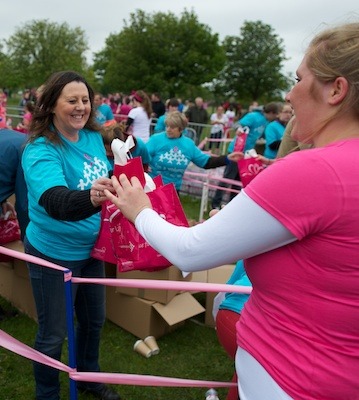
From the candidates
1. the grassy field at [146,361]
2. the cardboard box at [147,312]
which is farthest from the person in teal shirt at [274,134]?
the cardboard box at [147,312]

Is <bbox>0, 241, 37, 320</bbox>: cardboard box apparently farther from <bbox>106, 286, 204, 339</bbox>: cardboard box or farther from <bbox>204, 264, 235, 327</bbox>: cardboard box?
<bbox>204, 264, 235, 327</bbox>: cardboard box

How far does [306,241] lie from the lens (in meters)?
1.09

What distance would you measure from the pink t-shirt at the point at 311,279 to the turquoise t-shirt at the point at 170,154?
4.28 metres

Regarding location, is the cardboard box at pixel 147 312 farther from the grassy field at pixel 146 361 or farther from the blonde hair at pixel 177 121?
the blonde hair at pixel 177 121

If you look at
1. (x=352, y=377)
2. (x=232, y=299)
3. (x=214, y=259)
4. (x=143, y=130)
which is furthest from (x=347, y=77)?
(x=143, y=130)

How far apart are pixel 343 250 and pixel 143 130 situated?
7.90 m

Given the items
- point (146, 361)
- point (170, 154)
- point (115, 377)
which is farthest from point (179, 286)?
point (170, 154)

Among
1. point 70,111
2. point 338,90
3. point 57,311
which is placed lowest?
point 57,311

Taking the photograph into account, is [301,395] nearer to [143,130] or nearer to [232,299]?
[232,299]

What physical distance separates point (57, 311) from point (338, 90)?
5.98 ft

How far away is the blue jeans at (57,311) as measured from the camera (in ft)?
7.77

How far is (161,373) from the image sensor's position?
3500mm

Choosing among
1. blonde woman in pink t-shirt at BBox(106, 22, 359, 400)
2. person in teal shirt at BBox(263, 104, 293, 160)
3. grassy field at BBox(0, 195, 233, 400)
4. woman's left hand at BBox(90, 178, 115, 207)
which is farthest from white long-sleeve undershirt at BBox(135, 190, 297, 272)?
person in teal shirt at BBox(263, 104, 293, 160)

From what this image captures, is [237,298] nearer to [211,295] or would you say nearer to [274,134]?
[211,295]
